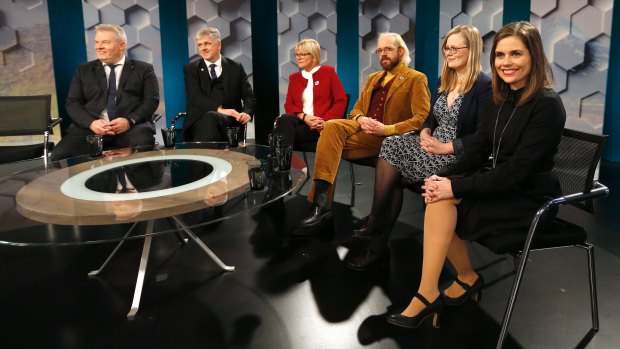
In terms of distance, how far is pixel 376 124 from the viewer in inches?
110

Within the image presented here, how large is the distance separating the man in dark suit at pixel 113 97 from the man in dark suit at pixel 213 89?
285 millimetres

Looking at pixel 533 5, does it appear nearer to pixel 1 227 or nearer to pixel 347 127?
pixel 347 127

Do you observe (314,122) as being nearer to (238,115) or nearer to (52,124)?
(238,115)

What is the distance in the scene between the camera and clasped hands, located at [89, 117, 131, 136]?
3287mm

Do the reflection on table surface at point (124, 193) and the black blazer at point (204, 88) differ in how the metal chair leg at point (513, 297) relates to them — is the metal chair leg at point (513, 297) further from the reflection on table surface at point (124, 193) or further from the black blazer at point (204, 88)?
the black blazer at point (204, 88)

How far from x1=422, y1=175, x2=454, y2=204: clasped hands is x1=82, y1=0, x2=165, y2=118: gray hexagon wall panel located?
3606mm

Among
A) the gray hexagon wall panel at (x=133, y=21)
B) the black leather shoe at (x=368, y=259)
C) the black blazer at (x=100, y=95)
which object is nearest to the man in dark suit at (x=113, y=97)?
the black blazer at (x=100, y=95)

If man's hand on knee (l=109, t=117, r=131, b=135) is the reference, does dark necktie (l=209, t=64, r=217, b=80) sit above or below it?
above

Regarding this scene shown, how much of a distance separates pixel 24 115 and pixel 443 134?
2.81m

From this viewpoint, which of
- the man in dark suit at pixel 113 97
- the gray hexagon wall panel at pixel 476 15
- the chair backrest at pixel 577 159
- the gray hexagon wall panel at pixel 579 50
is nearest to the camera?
the chair backrest at pixel 577 159

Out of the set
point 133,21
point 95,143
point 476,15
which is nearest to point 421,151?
point 95,143

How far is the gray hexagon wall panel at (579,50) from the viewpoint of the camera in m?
4.34

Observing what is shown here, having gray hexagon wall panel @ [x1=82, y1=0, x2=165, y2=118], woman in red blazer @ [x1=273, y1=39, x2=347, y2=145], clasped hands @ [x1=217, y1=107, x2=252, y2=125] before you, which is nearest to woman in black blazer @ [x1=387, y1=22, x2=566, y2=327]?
woman in red blazer @ [x1=273, y1=39, x2=347, y2=145]

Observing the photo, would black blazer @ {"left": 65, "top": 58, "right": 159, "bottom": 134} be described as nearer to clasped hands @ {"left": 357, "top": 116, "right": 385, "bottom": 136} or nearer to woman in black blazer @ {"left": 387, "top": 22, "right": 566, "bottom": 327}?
clasped hands @ {"left": 357, "top": 116, "right": 385, "bottom": 136}
